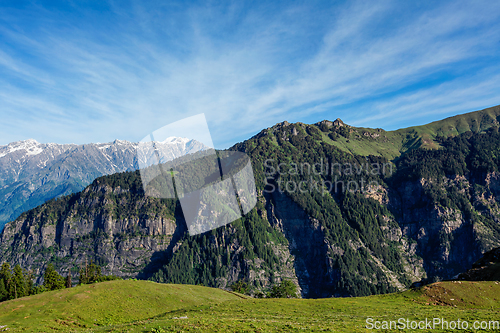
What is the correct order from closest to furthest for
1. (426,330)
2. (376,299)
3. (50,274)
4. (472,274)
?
(426,330) < (376,299) < (472,274) < (50,274)

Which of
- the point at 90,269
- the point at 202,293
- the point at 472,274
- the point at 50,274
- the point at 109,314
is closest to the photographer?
the point at 109,314

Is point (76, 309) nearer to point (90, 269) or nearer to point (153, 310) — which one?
point (153, 310)

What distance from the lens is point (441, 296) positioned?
43.4 metres

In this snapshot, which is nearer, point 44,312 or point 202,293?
point 44,312

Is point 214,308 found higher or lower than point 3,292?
lower

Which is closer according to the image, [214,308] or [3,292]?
[214,308]

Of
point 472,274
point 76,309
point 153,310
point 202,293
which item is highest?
point 76,309

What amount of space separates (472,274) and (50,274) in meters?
108

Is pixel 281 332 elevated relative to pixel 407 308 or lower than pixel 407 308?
elevated

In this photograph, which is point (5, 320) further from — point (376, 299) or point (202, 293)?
point (376, 299)

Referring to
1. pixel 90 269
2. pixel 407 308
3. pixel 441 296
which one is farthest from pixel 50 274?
pixel 441 296

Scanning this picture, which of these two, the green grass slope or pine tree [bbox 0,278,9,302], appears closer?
the green grass slope

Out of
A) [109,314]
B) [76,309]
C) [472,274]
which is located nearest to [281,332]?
[109,314]

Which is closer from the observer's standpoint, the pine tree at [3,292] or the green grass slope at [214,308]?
the green grass slope at [214,308]
